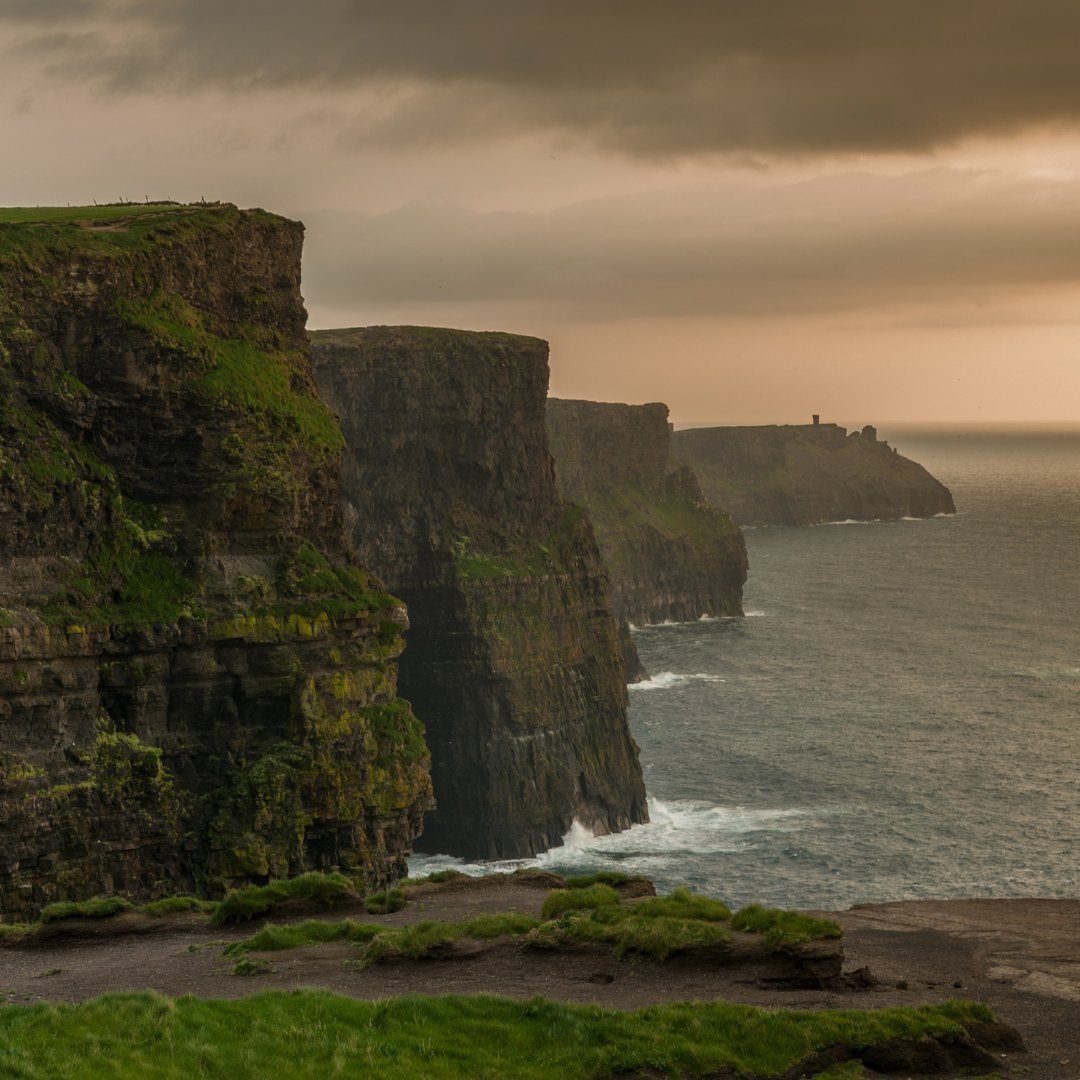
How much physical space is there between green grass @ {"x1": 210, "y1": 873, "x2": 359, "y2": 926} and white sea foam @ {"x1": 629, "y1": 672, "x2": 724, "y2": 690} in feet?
373

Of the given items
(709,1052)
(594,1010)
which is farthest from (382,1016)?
(709,1052)

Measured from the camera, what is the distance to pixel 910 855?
101 m

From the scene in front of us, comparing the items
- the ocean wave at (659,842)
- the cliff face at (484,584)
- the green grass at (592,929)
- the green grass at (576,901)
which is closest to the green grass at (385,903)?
the green grass at (592,929)

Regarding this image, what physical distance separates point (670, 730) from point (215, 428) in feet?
277

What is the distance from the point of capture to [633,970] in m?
40.8

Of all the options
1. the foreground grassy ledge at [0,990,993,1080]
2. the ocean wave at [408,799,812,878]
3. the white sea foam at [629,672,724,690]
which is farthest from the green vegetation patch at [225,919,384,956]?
the white sea foam at [629,672,724,690]

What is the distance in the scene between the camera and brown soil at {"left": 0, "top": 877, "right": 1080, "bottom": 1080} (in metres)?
38.4

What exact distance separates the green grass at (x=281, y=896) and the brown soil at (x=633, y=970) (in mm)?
634

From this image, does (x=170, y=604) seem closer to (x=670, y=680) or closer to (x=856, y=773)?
(x=856, y=773)

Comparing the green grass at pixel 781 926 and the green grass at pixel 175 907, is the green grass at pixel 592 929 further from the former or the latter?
the green grass at pixel 175 907

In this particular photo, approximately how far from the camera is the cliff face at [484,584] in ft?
348

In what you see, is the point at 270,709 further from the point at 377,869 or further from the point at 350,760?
the point at 377,869

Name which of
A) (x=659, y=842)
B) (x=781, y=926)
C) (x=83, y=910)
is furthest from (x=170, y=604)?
(x=659, y=842)

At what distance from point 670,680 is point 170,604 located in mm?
112337
